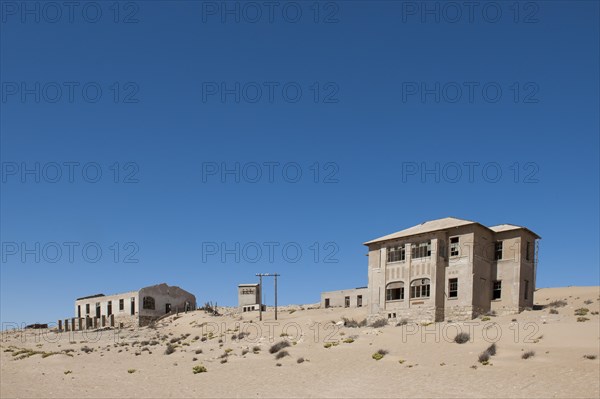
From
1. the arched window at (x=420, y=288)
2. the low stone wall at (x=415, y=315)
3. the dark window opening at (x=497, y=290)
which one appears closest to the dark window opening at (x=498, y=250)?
the dark window opening at (x=497, y=290)

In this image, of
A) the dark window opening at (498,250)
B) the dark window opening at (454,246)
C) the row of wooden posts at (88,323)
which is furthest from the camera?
the row of wooden posts at (88,323)

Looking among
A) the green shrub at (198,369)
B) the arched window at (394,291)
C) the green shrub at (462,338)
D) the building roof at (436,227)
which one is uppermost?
the building roof at (436,227)

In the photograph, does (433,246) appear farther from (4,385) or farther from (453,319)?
(4,385)

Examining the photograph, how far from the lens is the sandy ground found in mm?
23000

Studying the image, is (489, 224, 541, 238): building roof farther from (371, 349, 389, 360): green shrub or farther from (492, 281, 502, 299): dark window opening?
(371, 349, 389, 360): green shrub

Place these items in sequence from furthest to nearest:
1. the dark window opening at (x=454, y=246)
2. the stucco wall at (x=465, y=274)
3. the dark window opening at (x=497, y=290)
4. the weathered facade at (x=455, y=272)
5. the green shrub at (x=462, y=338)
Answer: the dark window opening at (x=497, y=290)
the dark window opening at (x=454, y=246)
the weathered facade at (x=455, y=272)
the stucco wall at (x=465, y=274)
the green shrub at (x=462, y=338)

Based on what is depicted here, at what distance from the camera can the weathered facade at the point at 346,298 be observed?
66.2m

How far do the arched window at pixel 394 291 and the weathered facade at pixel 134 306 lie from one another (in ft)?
110

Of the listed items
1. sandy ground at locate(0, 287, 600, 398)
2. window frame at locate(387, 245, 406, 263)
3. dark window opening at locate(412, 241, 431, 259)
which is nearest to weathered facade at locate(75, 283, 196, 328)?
sandy ground at locate(0, 287, 600, 398)

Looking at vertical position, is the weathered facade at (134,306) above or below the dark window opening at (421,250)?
below

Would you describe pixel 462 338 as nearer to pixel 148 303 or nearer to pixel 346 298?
pixel 346 298

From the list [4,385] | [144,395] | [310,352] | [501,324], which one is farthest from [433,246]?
[4,385]

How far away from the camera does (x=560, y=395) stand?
66.4ft

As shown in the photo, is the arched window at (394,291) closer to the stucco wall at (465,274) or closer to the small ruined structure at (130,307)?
the stucco wall at (465,274)
